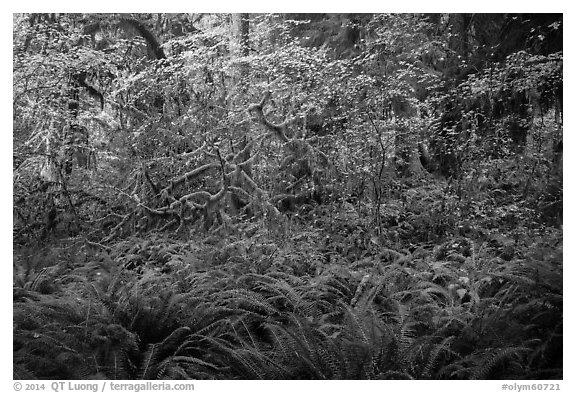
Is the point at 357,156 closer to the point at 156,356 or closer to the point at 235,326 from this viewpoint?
the point at 235,326

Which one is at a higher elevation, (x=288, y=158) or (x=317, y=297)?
(x=288, y=158)

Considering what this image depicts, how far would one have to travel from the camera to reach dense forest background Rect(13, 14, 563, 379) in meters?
4.31

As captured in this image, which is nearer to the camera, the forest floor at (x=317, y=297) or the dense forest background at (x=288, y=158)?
the forest floor at (x=317, y=297)

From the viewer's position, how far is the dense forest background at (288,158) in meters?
4.31

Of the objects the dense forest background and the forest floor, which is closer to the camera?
the forest floor

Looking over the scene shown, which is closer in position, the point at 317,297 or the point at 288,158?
the point at 317,297

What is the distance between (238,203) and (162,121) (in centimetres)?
112

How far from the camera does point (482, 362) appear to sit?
341cm

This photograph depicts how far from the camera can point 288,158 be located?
15.6ft

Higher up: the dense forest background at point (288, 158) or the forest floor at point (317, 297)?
the dense forest background at point (288, 158)

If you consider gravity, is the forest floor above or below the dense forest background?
below

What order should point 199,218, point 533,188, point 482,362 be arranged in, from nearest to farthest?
point 482,362 < point 533,188 < point 199,218

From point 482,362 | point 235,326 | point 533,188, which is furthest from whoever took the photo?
point 533,188
